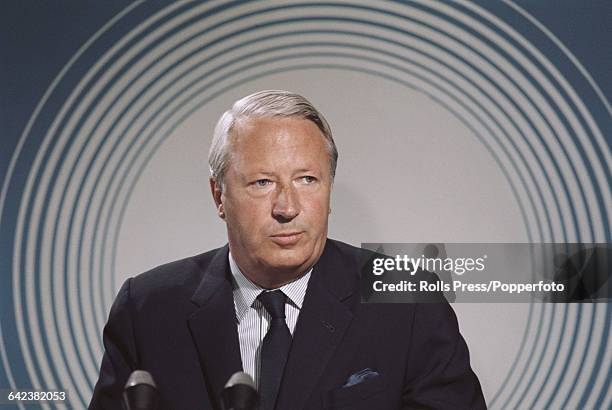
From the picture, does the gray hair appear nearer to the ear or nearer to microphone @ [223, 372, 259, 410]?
the ear

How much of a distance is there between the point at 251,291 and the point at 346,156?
47 cm

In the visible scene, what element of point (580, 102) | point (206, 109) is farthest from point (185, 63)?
point (580, 102)

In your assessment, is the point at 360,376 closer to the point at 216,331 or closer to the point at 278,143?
the point at 216,331

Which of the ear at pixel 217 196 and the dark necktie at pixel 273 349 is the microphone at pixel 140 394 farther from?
the ear at pixel 217 196

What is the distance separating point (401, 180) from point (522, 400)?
27.9 inches

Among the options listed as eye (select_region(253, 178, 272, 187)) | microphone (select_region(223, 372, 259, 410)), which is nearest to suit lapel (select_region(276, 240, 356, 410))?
eye (select_region(253, 178, 272, 187))

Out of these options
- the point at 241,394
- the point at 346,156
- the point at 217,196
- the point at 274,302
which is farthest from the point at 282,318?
the point at 241,394

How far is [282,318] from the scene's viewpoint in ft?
7.61

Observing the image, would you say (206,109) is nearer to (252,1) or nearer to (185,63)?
A: (185,63)

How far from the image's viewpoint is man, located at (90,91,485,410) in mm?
2254

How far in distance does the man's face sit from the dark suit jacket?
13 cm

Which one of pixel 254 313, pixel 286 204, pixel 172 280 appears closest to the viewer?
pixel 286 204

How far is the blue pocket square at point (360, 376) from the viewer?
89.6 inches

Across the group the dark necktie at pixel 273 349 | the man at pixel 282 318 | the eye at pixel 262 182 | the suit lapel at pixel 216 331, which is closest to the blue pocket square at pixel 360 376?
the man at pixel 282 318
